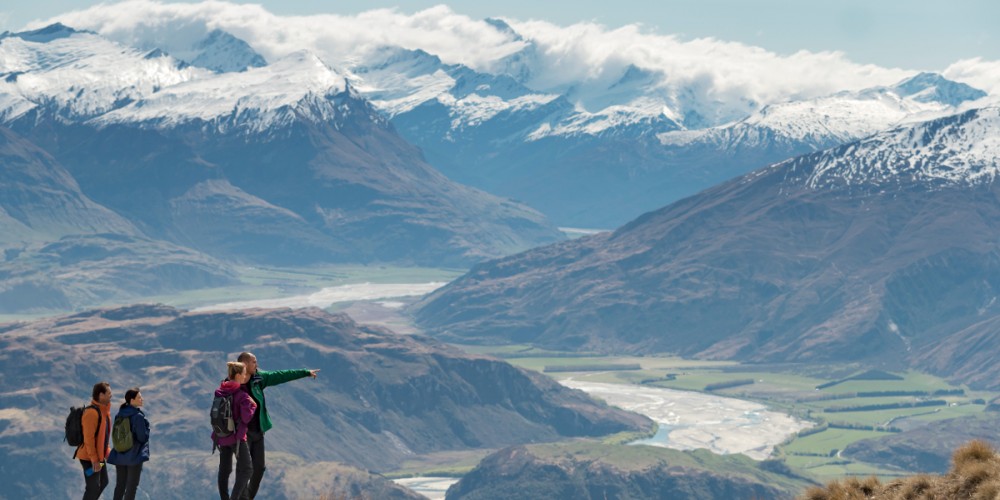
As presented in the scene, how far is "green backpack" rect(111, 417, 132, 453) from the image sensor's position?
57.4 metres

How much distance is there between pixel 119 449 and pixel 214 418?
3.57m

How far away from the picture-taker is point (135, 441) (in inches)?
2281

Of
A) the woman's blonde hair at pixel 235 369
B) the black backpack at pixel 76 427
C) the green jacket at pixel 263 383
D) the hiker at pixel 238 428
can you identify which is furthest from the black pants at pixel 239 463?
the black backpack at pixel 76 427

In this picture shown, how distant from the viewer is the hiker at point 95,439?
57.2 m

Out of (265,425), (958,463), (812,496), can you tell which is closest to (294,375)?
(265,425)

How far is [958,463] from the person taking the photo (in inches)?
2282

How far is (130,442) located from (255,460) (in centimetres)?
402

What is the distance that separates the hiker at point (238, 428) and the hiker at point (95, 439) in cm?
337

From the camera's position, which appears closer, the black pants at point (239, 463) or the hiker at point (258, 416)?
the black pants at point (239, 463)

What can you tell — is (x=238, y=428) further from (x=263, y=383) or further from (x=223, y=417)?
(x=263, y=383)

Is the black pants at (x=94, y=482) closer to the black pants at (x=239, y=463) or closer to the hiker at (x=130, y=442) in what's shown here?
the hiker at (x=130, y=442)

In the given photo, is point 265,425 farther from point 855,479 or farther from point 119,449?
point 855,479

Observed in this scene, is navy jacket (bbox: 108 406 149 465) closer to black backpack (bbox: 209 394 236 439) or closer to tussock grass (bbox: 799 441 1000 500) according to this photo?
black backpack (bbox: 209 394 236 439)

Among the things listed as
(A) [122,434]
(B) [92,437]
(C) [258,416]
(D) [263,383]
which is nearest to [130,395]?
(A) [122,434]
